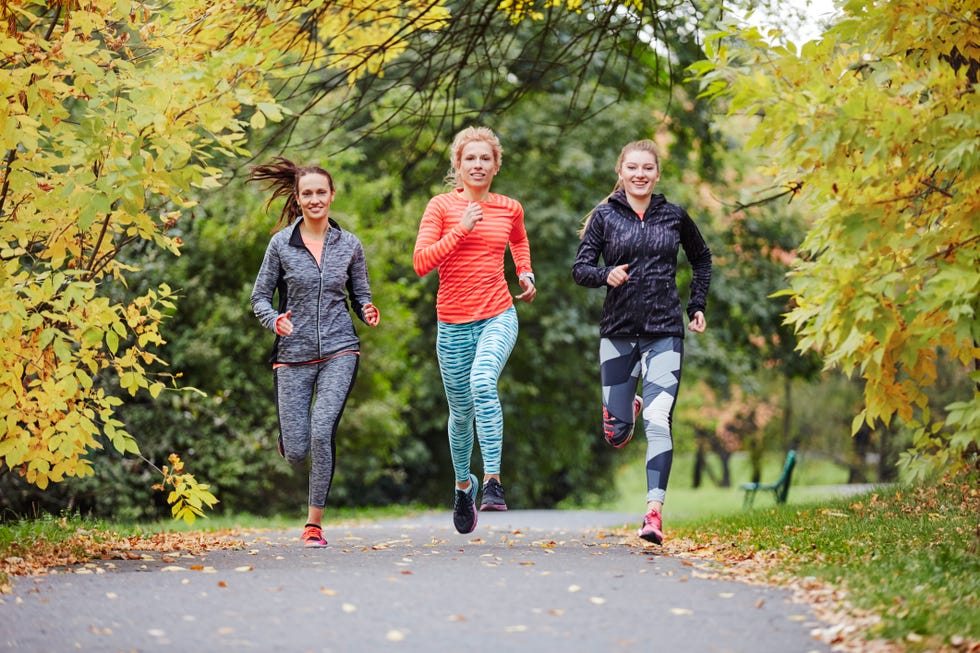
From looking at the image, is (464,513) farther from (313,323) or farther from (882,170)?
(882,170)

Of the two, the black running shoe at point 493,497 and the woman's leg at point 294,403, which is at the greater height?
the woman's leg at point 294,403

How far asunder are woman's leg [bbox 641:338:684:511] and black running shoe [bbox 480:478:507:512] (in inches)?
32.6

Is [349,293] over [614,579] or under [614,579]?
over

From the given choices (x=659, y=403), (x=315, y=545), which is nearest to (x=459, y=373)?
(x=659, y=403)

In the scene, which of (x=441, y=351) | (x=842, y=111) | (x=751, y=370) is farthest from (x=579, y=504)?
(x=842, y=111)

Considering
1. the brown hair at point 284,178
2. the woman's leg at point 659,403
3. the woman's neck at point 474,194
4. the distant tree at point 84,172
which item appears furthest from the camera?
the brown hair at point 284,178

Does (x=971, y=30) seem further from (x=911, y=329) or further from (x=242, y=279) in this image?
(x=242, y=279)

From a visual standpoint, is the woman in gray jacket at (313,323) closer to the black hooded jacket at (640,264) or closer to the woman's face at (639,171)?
the black hooded jacket at (640,264)

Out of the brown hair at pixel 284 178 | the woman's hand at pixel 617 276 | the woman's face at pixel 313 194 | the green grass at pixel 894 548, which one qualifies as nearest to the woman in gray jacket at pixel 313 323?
the woman's face at pixel 313 194

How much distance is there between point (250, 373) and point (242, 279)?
1.29 m

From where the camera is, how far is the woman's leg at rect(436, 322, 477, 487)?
715 cm

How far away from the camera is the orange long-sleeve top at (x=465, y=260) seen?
7090 mm

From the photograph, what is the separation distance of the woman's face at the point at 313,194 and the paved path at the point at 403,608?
2.06 metres

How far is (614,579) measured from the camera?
18.0 ft
